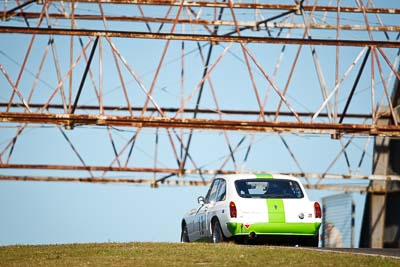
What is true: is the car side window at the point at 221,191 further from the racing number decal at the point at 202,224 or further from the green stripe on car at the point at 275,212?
the green stripe on car at the point at 275,212

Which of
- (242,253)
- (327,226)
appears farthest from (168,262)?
(327,226)

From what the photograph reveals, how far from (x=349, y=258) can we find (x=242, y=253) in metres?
1.81

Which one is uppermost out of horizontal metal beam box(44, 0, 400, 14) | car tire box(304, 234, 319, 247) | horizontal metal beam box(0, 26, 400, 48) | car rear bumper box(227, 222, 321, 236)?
horizontal metal beam box(44, 0, 400, 14)

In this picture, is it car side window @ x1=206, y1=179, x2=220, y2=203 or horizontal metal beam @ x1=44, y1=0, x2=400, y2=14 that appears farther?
horizontal metal beam @ x1=44, y1=0, x2=400, y2=14

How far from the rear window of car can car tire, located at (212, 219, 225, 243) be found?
2.76ft

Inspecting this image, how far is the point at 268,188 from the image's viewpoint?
20297 mm

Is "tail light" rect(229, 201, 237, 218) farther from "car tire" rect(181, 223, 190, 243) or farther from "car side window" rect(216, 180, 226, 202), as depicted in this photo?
"car tire" rect(181, 223, 190, 243)

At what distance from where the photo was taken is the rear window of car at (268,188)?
20031 millimetres

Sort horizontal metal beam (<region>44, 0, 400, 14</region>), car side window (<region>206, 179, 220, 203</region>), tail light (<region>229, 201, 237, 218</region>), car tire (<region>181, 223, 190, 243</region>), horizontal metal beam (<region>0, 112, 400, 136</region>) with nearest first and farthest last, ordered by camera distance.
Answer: tail light (<region>229, 201, 237, 218</region>) < car side window (<region>206, 179, 220, 203</region>) < car tire (<region>181, 223, 190, 243</region>) < horizontal metal beam (<region>0, 112, 400, 136</region>) < horizontal metal beam (<region>44, 0, 400, 14</region>)

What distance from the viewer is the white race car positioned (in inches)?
770

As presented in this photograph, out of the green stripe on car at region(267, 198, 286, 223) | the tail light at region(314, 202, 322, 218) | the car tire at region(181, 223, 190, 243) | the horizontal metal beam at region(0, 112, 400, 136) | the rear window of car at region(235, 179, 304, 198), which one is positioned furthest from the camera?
the horizontal metal beam at region(0, 112, 400, 136)

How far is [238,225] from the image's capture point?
766 inches

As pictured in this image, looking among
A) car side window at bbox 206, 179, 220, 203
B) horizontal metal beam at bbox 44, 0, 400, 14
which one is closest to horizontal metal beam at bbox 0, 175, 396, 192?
horizontal metal beam at bbox 44, 0, 400, 14

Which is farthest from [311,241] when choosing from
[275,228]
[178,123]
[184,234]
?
[178,123]
